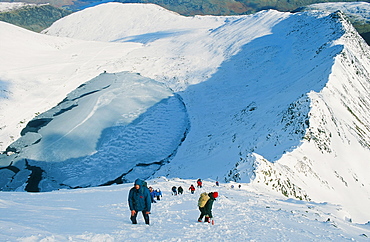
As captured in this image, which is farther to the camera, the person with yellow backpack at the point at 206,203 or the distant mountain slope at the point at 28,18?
the distant mountain slope at the point at 28,18

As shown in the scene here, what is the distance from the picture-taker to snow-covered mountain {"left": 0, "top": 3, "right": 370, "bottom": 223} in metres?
30.1

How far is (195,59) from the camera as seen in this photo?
72.8 metres

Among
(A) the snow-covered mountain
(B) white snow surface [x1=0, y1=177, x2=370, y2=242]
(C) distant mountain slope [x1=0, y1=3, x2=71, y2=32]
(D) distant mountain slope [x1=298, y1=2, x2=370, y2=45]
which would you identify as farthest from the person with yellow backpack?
(C) distant mountain slope [x1=0, y1=3, x2=71, y2=32]

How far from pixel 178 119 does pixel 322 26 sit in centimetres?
3527

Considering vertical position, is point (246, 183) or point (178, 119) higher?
point (246, 183)

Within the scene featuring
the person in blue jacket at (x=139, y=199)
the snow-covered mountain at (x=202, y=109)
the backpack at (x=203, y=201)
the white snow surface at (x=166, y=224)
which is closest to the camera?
the white snow surface at (x=166, y=224)

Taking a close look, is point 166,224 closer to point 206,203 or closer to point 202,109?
point 206,203

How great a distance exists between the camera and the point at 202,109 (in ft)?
176

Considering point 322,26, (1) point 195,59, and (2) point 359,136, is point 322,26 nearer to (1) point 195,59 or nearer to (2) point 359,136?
(1) point 195,59

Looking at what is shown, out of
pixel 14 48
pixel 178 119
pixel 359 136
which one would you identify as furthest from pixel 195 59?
pixel 359 136

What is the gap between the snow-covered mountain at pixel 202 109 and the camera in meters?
30.1

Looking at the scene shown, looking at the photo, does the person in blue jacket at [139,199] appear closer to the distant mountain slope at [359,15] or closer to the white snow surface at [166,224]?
the white snow surface at [166,224]

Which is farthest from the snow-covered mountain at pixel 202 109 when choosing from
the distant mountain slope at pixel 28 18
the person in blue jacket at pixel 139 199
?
the distant mountain slope at pixel 28 18

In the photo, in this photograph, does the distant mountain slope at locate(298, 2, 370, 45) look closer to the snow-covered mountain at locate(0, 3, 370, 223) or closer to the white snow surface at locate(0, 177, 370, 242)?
the snow-covered mountain at locate(0, 3, 370, 223)
